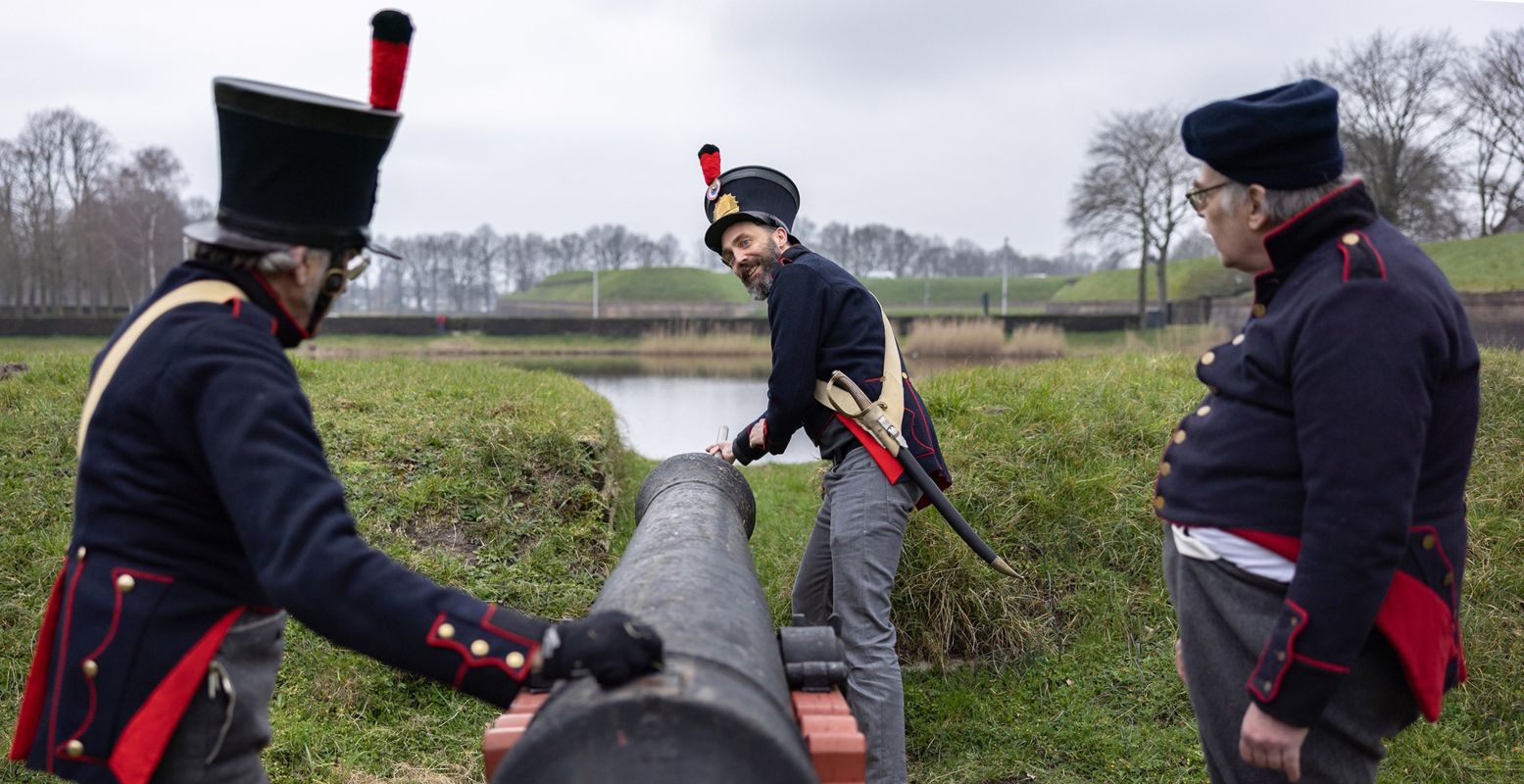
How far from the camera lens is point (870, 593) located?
3791 millimetres

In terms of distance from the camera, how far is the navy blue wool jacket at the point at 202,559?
5.64ft

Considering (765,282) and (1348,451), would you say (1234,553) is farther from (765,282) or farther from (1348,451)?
(765,282)

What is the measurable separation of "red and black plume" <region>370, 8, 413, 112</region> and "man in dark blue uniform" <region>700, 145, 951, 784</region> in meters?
1.99

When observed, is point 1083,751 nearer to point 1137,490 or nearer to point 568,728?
point 1137,490

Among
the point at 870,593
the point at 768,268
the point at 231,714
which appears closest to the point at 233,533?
the point at 231,714

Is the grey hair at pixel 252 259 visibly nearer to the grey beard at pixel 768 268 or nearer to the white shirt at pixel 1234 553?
the white shirt at pixel 1234 553

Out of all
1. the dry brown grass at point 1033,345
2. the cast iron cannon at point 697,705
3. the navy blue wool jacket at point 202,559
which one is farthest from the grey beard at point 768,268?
the dry brown grass at point 1033,345

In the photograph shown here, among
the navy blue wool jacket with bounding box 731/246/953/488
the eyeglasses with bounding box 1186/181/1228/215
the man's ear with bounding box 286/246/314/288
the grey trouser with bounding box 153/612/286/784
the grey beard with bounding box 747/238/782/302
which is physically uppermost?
the eyeglasses with bounding box 1186/181/1228/215

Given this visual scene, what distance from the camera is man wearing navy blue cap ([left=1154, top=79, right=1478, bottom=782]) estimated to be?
1.97 meters

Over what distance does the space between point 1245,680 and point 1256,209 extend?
979mm

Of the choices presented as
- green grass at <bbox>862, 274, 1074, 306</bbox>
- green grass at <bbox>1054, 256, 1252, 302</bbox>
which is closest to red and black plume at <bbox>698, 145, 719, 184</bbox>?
green grass at <bbox>1054, 256, 1252, 302</bbox>

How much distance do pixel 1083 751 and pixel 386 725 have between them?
9.68 feet

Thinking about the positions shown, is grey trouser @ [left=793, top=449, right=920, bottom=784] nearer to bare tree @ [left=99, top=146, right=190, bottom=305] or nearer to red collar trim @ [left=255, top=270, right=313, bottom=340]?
red collar trim @ [left=255, top=270, right=313, bottom=340]

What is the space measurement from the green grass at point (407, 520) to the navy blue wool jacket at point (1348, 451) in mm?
3244
